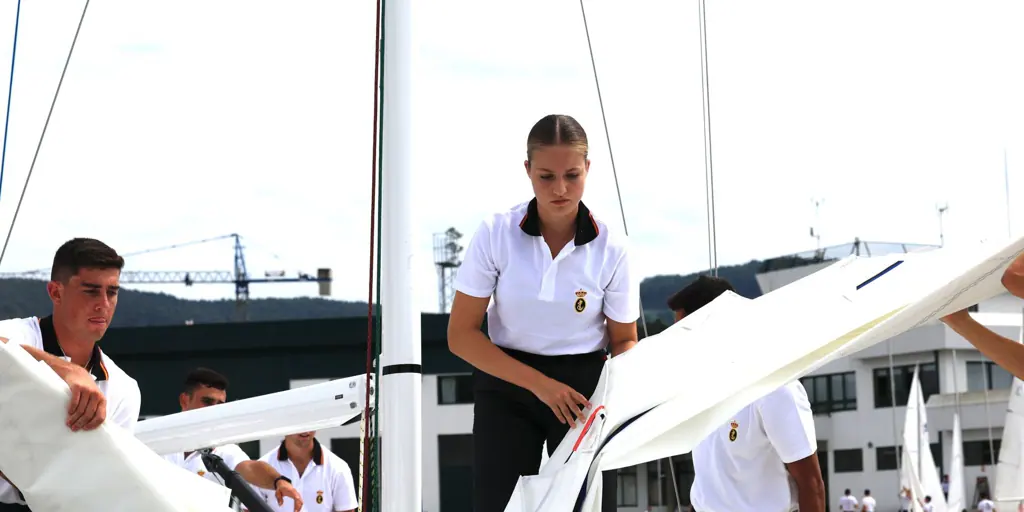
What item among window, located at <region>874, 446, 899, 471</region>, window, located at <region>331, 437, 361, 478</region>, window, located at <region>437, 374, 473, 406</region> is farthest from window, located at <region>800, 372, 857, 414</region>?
window, located at <region>331, 437, 361, 478</region>

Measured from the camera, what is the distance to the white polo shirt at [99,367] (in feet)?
12.3

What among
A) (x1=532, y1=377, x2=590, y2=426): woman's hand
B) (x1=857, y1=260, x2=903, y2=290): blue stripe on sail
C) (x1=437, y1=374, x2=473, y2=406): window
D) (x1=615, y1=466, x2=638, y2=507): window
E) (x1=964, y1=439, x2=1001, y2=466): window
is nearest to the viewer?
(x1=857, y1=260, x2=903, y2=290): blue stripe on sail

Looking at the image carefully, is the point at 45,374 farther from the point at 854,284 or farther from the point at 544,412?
the point at 854,284

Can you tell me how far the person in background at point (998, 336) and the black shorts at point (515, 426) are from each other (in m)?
1.00

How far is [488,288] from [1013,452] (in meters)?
17.6

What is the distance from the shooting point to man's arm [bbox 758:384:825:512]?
4.75m

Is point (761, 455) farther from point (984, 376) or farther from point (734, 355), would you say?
point (984, 376)

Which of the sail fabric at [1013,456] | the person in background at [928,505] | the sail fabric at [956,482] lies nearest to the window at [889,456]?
the sail fabric at [956,482]

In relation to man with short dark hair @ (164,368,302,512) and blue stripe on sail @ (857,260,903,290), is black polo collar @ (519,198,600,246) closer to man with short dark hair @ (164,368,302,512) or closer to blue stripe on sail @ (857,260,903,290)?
blue stripe on sail @ (857,260,903,290)

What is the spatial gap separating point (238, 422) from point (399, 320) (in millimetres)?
1975

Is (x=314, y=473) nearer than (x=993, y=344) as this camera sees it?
No

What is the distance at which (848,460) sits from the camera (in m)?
49.7

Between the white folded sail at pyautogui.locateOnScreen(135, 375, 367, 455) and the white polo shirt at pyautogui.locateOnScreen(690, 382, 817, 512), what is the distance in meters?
1.47

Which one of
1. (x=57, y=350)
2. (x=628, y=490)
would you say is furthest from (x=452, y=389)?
(x=57, y=350)
